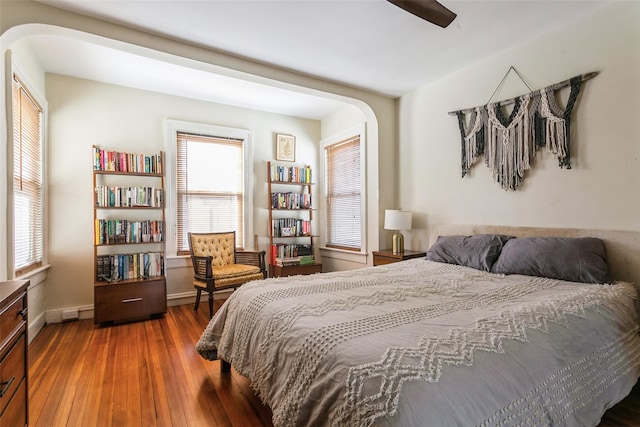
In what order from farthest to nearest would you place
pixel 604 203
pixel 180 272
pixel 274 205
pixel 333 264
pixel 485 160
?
pixel 333 264 → pixel 274 205 → pixel 180 272 → pixel 485 160 → pixel 604 203

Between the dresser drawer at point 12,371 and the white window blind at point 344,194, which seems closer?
the dresser drawer at point 12,371

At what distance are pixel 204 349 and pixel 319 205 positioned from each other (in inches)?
132

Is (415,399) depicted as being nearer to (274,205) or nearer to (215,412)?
(215,412)

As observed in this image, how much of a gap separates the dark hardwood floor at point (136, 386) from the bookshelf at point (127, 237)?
1.28ft

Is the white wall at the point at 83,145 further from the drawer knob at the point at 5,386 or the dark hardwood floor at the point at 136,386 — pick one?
the drawer knob at the point at 5,386

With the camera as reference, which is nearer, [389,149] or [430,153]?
[430,153]

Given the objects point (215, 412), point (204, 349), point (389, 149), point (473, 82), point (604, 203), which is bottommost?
point (215, 412)

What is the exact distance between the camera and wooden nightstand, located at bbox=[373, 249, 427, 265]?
11.4 feet

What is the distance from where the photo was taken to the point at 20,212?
2775 mm

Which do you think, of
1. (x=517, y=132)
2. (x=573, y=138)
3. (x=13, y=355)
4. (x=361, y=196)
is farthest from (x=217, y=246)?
(x=573, y=138)

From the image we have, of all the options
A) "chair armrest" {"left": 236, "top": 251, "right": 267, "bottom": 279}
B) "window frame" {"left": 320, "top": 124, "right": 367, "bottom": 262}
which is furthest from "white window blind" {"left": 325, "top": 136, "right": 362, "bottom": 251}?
"chair armrest" {"left": 236, "top": 251, "right": 267, "bottom": 279}

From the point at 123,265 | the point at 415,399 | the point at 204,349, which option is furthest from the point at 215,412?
the point at 123,265

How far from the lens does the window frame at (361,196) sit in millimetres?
4273

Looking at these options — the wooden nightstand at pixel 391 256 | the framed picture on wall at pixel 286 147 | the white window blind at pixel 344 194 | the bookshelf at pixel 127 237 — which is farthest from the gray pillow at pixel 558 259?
the bookshelf at pixel 127 237
